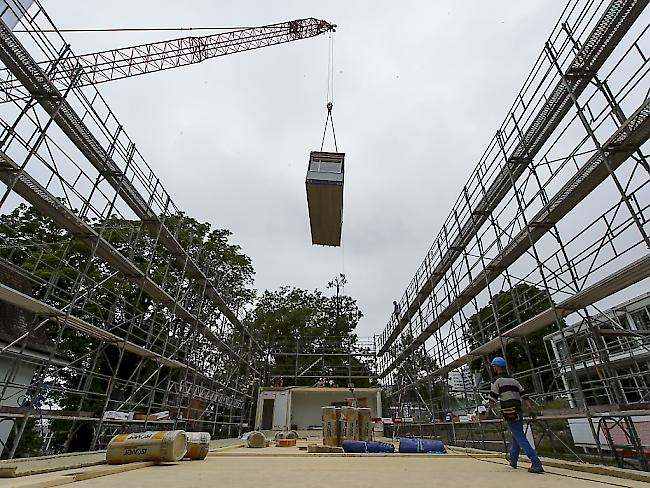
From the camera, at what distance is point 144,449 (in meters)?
4.87

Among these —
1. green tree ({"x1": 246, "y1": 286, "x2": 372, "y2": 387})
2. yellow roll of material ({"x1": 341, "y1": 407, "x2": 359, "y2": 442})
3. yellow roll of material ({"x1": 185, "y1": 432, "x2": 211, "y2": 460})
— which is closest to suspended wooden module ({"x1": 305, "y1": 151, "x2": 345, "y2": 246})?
yellow roll of material ({"x1": 341, "y1": 407, "x2": 359, "y2": 442})

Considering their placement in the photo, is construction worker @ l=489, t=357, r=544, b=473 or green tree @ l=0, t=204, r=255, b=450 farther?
green tree @ l=0, t=204, r=255, b=450

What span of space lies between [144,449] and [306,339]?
21.5 m

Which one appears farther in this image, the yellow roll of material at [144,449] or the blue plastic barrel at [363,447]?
the blue plastic barrel at [363,447]

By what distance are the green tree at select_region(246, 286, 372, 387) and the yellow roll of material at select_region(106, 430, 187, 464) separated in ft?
58.8

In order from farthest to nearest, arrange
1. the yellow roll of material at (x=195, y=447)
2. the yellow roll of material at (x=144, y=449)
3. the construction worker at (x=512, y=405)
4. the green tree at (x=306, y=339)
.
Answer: the green tree at (x=306, y=339)
the yellow roll of material at (x=195, y=447)
the construction worker at (x=512, y=405)
the yellow roll of material at (x=144, y=449)

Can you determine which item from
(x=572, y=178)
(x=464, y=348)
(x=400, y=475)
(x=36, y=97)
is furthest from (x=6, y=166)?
(x=464, y=348)

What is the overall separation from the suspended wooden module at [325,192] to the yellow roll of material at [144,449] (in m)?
5.60

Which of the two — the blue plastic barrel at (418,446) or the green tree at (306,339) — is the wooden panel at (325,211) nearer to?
the blue plastic barrel at (418,446)

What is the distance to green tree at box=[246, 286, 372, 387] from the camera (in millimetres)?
24297

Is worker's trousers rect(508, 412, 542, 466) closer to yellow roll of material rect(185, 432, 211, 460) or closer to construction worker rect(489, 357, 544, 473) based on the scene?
construction worker rect(489, 357, 544, 473)

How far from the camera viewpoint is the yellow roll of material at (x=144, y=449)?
4859mm

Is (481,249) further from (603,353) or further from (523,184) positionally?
(603,353)

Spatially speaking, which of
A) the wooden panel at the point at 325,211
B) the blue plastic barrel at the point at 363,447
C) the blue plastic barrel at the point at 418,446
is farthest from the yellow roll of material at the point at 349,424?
the wooden panel at the point at 325,211
